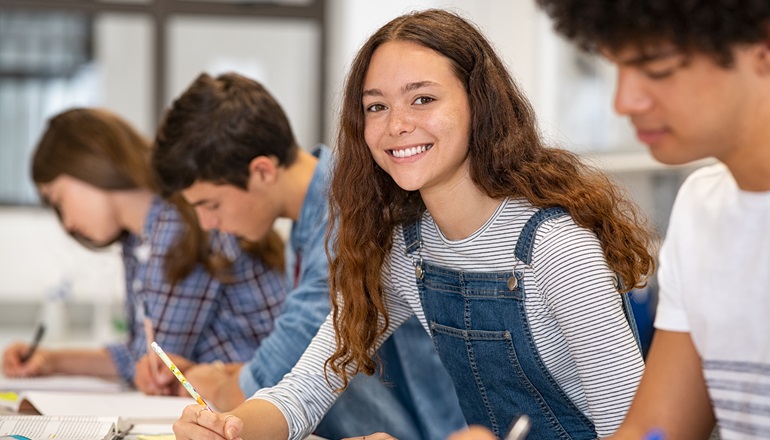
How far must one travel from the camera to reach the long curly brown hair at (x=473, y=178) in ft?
4.73

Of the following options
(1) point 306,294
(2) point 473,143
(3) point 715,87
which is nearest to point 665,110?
(3) point 715,87

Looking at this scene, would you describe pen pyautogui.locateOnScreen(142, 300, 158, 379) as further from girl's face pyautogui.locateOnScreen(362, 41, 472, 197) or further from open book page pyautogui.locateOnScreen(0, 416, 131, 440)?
girl's face pyautogui.locateOnScreen(362, 41, 472, 197)

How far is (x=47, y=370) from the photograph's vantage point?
8.16ft

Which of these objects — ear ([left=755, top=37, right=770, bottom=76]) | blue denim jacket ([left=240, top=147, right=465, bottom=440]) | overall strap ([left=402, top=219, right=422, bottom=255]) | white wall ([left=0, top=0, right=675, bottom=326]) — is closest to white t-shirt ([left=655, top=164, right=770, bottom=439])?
ear ([left=755, top=37, right=770, bottom=76])

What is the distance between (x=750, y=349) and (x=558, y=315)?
1.27 feet

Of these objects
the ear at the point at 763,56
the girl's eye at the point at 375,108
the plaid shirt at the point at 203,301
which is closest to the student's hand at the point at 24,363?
the plaid shirt at the point at 203,301

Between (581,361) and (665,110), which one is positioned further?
(581,361)

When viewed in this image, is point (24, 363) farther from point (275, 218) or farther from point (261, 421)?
point (261, 421)

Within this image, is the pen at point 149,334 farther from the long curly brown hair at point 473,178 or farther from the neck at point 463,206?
the neck at point 463,206

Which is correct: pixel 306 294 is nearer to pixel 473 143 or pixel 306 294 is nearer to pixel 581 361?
pixel 473 143

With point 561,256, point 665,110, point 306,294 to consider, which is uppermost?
point 665,110

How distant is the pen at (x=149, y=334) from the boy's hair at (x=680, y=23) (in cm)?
146

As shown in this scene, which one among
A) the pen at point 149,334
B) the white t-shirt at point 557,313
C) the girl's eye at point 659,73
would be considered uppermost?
the girl's eye at point 659,73

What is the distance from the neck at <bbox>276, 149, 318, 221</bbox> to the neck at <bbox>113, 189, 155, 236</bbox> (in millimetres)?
589
